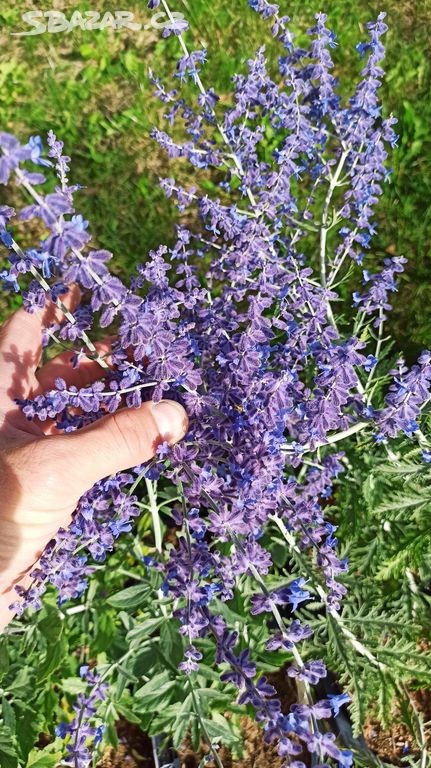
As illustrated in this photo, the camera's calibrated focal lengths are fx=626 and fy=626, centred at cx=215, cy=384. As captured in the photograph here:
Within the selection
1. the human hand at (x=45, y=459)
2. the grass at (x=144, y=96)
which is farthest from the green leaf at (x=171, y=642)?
the grass at (x=144, y=96)

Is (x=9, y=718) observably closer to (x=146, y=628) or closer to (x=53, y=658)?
(x=53, y=658)

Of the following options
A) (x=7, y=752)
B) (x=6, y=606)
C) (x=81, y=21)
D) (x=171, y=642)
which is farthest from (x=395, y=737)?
(x=81, y=21)

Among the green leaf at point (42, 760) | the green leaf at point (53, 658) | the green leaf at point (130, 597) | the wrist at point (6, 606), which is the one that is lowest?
the green leaf at point (42, 760)

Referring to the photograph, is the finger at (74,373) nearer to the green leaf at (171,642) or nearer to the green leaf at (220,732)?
the green leaf at (171,642)

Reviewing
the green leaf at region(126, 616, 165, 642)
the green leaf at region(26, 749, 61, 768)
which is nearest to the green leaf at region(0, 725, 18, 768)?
the green leaf at region(26, 749, 61, 768)

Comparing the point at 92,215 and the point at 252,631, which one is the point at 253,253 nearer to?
the point at 252,631

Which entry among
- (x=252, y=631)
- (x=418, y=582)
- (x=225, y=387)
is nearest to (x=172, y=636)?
(x=252, y=631)
